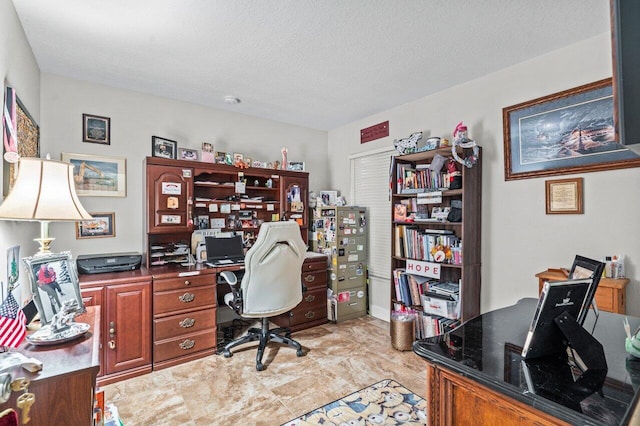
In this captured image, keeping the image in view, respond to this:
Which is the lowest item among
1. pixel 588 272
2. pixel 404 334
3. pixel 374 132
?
pixel 404 334

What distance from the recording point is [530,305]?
1574mm

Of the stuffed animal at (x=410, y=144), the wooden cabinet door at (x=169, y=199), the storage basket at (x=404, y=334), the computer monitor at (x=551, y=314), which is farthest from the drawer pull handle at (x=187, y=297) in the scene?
the computer monitor at (x=551, y=314)

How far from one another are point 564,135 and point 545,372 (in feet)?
6.91

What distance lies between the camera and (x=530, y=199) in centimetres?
253

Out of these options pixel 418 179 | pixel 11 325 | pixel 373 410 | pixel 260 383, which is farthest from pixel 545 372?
pixel 418 179

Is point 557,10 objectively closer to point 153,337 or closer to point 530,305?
point 530,305

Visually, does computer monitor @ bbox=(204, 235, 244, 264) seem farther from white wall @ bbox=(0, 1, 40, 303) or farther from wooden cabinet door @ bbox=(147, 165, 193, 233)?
white wall @ bbox=(0, 1, 40, 303)

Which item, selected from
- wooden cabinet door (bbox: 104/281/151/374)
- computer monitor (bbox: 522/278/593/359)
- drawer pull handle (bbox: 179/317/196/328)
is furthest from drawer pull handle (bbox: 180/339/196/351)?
computer monitor (bbox: 522/278/593/359)

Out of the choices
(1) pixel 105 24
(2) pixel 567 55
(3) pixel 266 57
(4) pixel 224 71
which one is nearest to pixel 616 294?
(2) pixel 567 55

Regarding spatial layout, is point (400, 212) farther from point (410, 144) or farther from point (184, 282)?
point (184, 282)

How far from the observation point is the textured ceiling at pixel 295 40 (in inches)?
73.5

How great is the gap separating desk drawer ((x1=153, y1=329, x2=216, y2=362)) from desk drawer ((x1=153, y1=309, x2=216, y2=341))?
40 mm

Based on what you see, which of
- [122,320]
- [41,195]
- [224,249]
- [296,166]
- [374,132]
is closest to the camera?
[41,195]

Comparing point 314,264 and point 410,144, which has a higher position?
point 410,144
